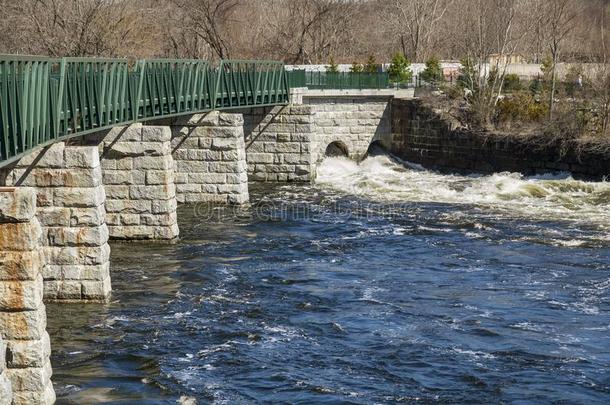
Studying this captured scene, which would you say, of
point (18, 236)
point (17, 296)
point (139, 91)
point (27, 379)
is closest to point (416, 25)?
point (139, 91)

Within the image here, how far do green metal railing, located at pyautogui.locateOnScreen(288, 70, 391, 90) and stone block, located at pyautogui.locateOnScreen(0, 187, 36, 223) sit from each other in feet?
105

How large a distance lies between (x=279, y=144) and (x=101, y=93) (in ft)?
56.0

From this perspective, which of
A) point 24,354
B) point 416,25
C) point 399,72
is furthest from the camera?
point 416,25

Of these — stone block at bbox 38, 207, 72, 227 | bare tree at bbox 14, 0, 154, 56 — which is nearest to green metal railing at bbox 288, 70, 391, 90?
bare tree at bbox 14, 0, 154, 56

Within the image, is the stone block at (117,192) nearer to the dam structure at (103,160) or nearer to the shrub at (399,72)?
the dam structure at (103,160)

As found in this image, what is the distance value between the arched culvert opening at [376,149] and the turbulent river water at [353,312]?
51.0 feet

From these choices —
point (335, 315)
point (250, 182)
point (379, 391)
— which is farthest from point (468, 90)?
point (379, 391)

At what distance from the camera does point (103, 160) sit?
25.8 meters

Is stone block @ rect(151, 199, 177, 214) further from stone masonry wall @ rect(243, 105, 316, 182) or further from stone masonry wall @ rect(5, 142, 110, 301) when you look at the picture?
stone masonry wall @ rect(243, 105, 316, 182)

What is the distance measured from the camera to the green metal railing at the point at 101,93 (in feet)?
59.4

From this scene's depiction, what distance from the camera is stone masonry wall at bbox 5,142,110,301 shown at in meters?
20.5

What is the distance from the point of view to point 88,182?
2048cm

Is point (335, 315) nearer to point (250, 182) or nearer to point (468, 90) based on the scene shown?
point (250, 182)

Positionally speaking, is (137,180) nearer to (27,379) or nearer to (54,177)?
(54,177)
